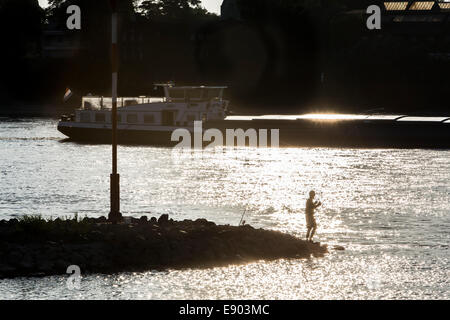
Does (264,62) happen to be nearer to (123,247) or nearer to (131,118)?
(131,118)

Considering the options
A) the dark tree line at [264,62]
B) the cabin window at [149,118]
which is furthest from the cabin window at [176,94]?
the dark tree line at [264,62]

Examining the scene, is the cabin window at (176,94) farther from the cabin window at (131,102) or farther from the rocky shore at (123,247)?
the rocky shore at (123,247)

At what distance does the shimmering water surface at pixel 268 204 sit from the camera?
104 ft

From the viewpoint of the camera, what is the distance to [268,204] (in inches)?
2176

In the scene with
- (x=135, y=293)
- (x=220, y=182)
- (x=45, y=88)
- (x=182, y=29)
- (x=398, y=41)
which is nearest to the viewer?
(x=135, y=293)

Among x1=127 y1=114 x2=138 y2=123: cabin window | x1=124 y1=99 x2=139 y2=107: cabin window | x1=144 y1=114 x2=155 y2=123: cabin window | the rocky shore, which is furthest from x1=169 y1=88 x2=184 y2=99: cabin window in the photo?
the rocky shore

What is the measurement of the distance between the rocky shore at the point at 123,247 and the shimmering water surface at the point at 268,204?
28.2 inches

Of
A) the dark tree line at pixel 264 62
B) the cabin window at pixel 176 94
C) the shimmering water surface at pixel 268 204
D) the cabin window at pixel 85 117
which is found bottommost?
the shimmering water surface at pixel 268 204

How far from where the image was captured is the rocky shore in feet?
107

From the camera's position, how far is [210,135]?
365 ft
